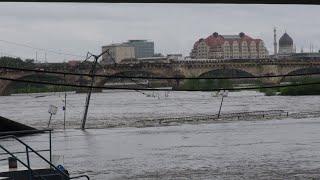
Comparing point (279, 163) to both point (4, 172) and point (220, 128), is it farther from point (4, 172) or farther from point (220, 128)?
point (220, 128)

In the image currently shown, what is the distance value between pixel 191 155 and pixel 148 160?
2253 mm

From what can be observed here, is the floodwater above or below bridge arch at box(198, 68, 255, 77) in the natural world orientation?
below

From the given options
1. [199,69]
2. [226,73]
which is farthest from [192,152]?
[226,73]

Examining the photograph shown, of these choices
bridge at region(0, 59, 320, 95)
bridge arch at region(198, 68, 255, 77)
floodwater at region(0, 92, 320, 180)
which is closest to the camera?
floodwater at region(0, 92, 320, 180)

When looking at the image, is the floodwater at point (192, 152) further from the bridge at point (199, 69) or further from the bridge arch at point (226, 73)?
the bridge arch at point (226, 73)

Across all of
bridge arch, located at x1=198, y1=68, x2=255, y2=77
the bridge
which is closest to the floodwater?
the bridge

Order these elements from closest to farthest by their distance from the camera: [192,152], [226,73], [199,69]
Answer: [192,152] → [199,69] → [226,73]

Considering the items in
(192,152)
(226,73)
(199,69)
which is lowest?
(192,152)

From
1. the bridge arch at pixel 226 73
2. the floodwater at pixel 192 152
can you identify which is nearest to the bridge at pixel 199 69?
the bridge arch at pixel 226 73

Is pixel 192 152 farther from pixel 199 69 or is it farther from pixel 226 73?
pixel 226 73

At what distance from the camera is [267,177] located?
19.0m

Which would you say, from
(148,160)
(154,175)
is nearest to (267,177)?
(154,175)

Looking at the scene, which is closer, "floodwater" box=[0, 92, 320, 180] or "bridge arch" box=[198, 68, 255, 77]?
"floodwater" box=[0, 92, 320, 180]

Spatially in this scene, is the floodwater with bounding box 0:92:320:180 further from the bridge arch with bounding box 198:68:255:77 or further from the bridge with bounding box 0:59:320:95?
the bridge arch with bounding box 198:68:255:77
